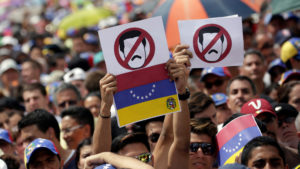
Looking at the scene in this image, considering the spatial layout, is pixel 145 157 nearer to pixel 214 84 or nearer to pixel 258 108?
pixel 258 108

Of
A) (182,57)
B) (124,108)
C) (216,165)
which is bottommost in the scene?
(216,165)

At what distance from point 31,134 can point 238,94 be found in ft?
8.52

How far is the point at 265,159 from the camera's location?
4.56 m

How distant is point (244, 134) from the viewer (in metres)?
5.11

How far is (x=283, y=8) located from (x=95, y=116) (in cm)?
290

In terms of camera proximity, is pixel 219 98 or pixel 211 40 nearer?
pixel 211 40

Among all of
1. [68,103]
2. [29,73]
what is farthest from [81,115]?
[29,73]

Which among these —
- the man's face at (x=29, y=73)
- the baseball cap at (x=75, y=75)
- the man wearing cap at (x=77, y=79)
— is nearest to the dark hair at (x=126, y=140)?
the man wearing cap at (x=77, y=79)

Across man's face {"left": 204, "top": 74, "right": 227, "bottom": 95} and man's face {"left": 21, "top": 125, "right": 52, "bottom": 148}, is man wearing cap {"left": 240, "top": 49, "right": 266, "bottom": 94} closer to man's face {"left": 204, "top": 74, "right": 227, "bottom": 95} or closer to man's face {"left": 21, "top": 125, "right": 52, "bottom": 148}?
man's face {"left": 204, "top": 74, "right": 227, "bottom": 95}

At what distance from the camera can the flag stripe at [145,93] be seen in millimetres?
5031

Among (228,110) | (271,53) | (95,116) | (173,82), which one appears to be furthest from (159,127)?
(271,53)

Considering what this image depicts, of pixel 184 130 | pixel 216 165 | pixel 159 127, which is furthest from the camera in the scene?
pixel 159 127

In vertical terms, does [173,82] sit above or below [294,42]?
below

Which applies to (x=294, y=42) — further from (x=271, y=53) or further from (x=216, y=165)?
(x=216, y=165)
